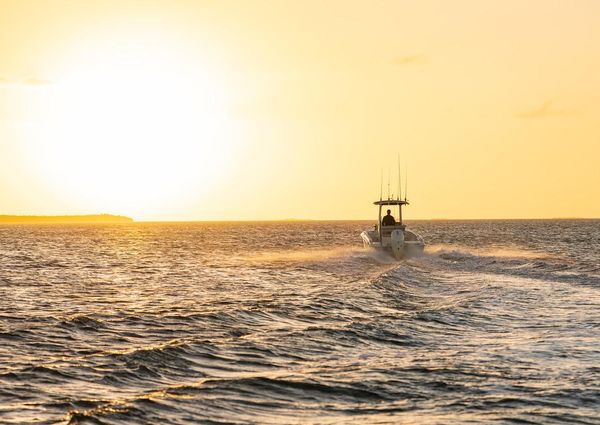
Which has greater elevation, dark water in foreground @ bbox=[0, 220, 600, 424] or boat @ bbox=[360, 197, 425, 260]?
boat @ bbox=[360, 197, 425, 260]

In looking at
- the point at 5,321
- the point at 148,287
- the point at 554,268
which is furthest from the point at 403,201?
the point at 5,321

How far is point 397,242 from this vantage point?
5250 cm

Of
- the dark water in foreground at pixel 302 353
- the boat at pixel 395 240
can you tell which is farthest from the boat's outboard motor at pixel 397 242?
the dark water in foreground at pixel 302 353

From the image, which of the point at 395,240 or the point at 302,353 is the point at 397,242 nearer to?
the point at 395,240

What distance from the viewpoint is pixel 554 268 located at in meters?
46.7

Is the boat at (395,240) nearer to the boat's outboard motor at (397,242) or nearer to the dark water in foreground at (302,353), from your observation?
the boat's outboard motor at (397,242)

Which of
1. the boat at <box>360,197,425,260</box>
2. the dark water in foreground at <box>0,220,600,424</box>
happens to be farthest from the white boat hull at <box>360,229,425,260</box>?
the dark water in foreground at <box>0,220,600,424</box>

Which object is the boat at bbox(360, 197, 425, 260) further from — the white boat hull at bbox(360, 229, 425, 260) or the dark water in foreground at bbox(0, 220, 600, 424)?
the dark water in foreground at bbox(0, 220, 600, 424)

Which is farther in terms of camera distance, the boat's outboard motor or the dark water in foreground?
the boat's outboard motor

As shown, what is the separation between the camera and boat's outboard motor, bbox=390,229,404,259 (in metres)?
52.5

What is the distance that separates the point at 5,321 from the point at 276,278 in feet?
65.7

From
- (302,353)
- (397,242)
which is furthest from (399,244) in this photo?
(302,353)

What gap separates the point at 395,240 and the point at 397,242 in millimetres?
199

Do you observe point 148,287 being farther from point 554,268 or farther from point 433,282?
point 554,268
